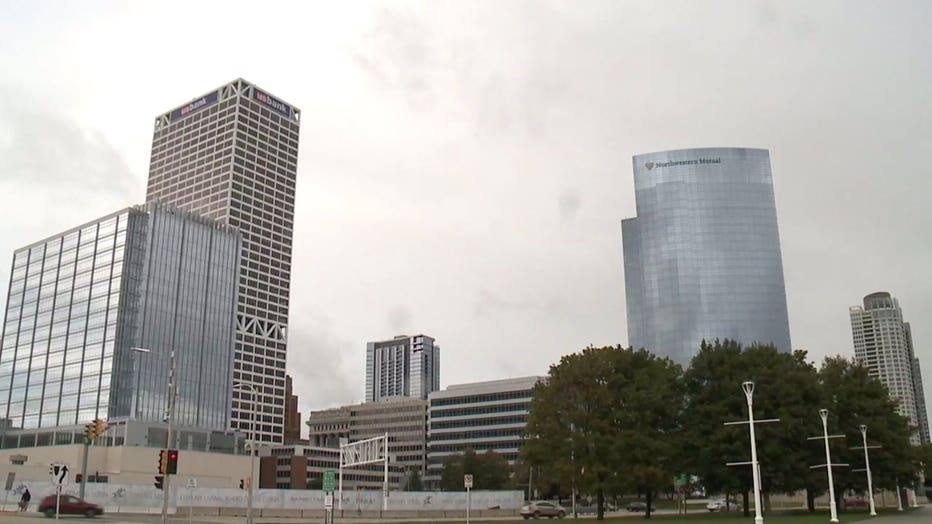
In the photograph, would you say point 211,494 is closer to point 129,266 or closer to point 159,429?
point 159,429

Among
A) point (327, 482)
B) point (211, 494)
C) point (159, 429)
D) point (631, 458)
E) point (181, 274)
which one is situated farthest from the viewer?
point (181, 274)

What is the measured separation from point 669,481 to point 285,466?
477ft

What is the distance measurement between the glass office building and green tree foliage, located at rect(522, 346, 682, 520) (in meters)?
115

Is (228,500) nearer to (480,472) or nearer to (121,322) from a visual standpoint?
(480,472)

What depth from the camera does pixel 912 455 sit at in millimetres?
87312

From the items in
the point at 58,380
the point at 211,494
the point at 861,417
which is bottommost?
the point at 211,494

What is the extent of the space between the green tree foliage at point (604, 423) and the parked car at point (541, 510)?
10.1 m

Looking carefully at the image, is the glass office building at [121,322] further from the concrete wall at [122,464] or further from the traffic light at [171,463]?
the traffic light at [171,463]

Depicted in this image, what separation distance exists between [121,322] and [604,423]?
130 metres

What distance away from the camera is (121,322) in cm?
16988

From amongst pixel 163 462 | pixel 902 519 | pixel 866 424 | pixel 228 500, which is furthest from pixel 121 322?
pixel 902 519

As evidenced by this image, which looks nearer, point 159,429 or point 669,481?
point 669,481

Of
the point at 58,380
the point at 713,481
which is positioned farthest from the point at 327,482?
the point at 58,380

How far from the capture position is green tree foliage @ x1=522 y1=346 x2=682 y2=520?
6825cm
